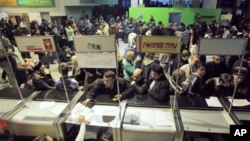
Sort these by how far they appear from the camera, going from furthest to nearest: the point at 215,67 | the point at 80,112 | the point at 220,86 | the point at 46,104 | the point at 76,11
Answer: the point at 76,11 → the point at 215,67 → the point at 220,86 → the point at 46,104 → the point at 80,112

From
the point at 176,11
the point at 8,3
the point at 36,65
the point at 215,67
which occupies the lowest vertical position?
the point at 215,67

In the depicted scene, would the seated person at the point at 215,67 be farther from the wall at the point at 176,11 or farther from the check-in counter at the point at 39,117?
the wall at the point at 176,11

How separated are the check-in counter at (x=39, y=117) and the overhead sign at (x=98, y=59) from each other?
0.60 metres

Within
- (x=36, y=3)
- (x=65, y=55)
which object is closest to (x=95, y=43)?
(x=65, y=55)

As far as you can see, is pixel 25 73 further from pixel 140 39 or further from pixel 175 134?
pixel 175 134

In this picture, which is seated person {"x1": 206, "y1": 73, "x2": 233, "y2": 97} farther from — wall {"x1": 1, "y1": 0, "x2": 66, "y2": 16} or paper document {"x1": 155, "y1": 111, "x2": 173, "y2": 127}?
wall {"x1": 1, "y1": 0, "x2": 66, "y2": 16}

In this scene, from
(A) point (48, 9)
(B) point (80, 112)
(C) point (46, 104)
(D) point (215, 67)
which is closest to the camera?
(B) point (80, 112)

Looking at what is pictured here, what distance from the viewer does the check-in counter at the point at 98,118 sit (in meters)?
2.31

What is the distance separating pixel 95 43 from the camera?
2375mm

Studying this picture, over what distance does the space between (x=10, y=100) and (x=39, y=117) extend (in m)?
0.68

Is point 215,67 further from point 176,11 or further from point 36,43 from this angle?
point 176,11

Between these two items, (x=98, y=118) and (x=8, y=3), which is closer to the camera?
(x=98, y=118)

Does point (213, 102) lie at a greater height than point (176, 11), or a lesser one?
lesser

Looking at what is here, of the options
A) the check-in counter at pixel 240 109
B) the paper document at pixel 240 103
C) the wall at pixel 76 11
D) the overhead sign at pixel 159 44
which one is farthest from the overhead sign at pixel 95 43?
the wall at pixel 76 11
